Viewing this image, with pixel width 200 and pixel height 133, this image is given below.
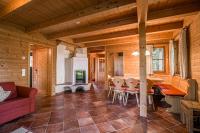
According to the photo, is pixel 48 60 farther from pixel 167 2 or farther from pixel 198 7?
pixel 198 7

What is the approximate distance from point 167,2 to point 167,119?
271 centimetres

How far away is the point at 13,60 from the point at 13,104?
1719 mm

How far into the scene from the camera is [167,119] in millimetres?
2939

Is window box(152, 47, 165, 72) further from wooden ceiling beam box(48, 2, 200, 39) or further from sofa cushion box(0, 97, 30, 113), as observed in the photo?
sofa cushion box(0, 97, 30, 113)

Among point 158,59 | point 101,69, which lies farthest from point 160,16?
point 101,69

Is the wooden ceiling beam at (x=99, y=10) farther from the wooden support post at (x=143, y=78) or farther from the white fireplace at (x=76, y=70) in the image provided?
the white fireplace at (x=76, y=70)

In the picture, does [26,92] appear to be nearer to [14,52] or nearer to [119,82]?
[14,52]

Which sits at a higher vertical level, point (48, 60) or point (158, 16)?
point (158, 16)

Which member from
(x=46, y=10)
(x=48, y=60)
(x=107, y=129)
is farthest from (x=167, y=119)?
(x=48, y=60)

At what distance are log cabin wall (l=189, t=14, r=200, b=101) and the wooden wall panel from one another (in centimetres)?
510

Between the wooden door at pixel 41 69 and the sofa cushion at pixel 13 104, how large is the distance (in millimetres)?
2607

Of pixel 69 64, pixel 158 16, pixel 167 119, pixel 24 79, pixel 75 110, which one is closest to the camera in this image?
pixel 167 119

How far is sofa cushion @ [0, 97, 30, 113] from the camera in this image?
2.61 m

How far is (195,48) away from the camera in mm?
3002
